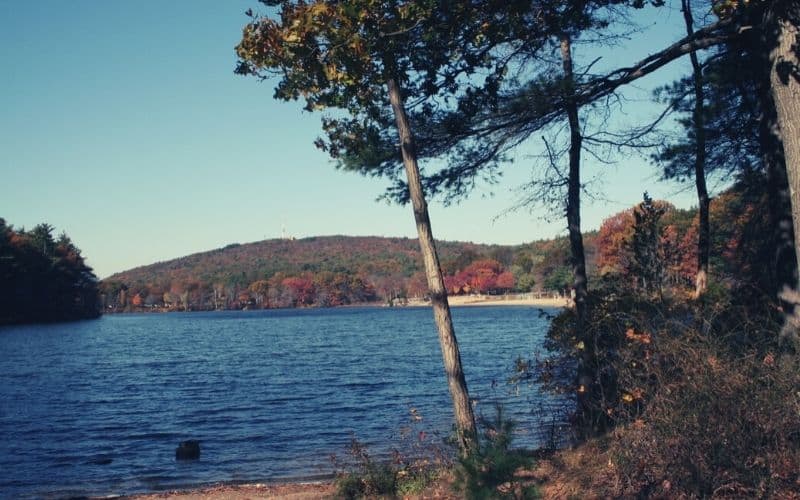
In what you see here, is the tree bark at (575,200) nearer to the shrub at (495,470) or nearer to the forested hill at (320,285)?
the shrub at (495,470)

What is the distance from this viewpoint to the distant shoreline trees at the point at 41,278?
297ft

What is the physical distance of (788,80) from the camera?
5570mm

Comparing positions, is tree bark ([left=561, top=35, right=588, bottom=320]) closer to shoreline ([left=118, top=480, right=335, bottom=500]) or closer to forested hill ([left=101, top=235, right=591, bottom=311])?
shoreline ([left=118, top=480, right=335, bottom=500])

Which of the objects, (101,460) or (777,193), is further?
(101,460)

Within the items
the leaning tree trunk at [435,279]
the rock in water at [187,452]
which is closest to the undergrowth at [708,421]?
the leaning tree trunk at [435,279]

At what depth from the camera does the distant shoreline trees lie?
90438 mm

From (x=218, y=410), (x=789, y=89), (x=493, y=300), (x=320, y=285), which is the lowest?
(x=218, y=410)

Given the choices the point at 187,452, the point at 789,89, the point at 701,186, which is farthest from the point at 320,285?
the point at 789,89

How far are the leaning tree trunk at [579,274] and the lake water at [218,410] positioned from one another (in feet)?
3.27

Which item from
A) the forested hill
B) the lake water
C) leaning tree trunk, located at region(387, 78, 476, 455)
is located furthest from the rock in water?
the forested hill

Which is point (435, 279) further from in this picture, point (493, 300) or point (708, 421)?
point (493, 300)

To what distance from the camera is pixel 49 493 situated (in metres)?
13.1

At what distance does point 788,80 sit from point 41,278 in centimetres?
10647

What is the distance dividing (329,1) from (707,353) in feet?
16.4
